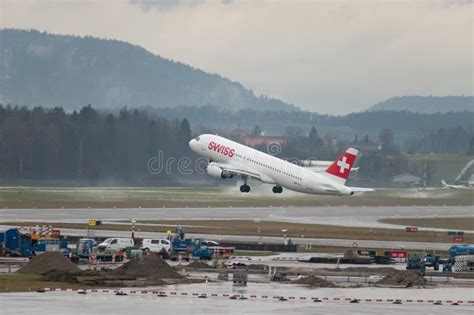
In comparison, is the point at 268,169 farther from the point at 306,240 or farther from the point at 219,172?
the point at 306,240

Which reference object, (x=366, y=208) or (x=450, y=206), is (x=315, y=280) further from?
(x=450, y=206)

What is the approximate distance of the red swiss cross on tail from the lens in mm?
115944

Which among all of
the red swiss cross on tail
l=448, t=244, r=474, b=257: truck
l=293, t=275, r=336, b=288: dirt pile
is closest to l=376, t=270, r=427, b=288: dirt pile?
l=293, t=275, r=336, b=288: dirt pile

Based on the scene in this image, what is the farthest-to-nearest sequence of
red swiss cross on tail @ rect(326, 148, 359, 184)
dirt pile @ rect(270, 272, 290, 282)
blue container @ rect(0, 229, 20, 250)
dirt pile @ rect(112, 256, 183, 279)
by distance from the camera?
red swiss cross on tail @ rect(326, 148, 359, 184) < blue container @ rect(0, 229, 20, 250) < dirt pile @ rect(270, 272, 290, 282) < dirt pile @ rect(112, 256, 183, 279)

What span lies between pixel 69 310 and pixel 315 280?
18249 millimetres

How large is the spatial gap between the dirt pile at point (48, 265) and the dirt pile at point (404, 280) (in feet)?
51.7

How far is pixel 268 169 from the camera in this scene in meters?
120

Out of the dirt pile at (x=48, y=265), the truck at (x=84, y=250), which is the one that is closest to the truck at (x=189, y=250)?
the truck at (x=84, y=250)

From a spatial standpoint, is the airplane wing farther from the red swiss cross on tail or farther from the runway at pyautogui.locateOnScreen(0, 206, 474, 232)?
the red swiss cross on tail

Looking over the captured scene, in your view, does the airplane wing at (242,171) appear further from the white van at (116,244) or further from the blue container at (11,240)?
the blue container at (11,240)

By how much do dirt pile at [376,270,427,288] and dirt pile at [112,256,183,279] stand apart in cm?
1056

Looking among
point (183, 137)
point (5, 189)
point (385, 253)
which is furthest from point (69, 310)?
point (183, 137)

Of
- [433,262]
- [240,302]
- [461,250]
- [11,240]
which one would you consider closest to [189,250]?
[11,240]

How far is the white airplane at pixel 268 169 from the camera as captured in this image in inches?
4606
